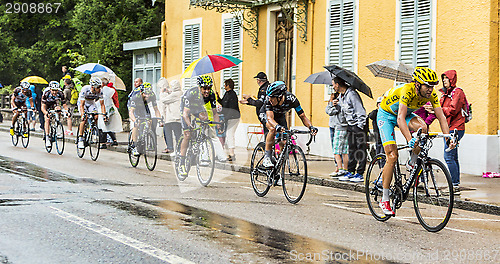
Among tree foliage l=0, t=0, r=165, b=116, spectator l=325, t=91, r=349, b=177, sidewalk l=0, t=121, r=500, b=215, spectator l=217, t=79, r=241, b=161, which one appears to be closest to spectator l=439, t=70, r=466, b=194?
sidewalk l=0, t=121, r=500, b=215

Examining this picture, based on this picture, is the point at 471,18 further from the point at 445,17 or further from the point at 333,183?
the point at 333,183

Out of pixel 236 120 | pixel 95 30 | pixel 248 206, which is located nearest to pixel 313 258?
pixel 248 206

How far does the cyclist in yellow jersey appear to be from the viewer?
8078mm

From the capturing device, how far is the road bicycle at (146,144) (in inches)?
564

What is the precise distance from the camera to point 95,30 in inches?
1363

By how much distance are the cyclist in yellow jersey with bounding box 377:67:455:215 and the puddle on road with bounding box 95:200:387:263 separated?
1.66m

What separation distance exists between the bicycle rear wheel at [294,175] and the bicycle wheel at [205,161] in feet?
6.60

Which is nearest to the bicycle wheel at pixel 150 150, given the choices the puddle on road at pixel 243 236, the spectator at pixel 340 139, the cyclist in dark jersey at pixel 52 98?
the spectator at pixel 340 139

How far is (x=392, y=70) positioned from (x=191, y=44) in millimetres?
13039

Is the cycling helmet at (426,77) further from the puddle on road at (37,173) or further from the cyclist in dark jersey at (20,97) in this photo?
the cyclist in dark jersey at (20,97)

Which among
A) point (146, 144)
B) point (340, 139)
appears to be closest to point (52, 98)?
point (146, 144)

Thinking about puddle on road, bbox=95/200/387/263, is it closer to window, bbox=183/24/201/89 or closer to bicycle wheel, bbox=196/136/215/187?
bicycle wheel, bbox=196/136/215/187

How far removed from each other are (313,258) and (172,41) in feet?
69.0

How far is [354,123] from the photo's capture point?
506 inches
